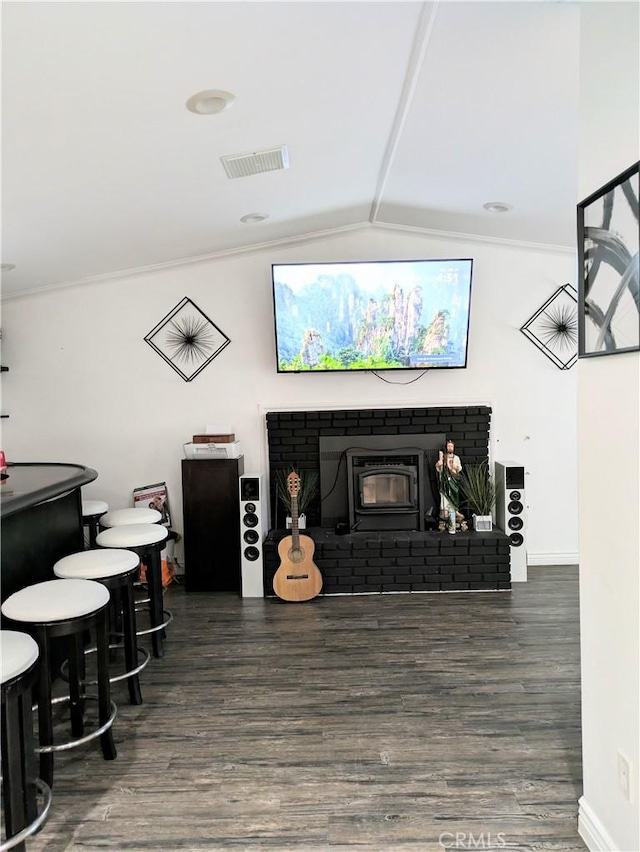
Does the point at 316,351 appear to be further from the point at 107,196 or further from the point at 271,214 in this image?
the point at 107,196

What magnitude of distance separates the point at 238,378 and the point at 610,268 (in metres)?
3.53

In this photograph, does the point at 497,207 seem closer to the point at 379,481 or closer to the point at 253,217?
the point at 253,217

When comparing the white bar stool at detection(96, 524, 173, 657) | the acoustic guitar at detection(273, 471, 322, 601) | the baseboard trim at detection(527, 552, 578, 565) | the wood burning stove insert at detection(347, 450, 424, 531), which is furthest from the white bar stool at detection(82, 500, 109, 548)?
the baseboard trim at detection(527, 552, 578, 565)

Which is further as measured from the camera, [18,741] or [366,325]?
[366,325]

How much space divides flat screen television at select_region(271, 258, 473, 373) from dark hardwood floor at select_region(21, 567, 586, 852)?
193 cm

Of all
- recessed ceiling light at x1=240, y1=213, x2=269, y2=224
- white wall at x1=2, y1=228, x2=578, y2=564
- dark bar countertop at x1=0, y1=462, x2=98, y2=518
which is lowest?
dark bar countertop at x1=0, y1=462, x2=98, y2=518

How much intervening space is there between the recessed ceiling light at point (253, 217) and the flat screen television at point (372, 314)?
1.34 feet

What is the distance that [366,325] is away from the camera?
4641mm

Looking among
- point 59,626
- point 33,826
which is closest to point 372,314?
point 59,626

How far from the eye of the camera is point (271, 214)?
4.12 metres

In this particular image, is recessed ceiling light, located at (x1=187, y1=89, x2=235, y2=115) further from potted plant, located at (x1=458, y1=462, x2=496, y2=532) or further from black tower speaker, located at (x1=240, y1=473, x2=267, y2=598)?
potted plant, located at (x1=458, y1=462, x2=496, y2=532)

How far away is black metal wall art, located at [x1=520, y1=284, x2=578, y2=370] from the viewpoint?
4926mm

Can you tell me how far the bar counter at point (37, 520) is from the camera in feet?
8.45

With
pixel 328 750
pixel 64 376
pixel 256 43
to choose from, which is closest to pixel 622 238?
pixel 256 43
